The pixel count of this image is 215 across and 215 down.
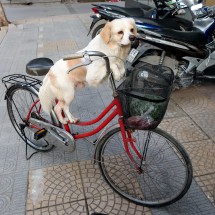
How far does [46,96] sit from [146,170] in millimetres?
1184

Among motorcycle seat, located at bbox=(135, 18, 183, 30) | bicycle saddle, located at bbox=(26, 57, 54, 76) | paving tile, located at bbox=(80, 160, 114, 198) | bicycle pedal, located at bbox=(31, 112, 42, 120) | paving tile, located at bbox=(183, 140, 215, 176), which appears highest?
bicycle saddle, located at bbox=(26, 57, 54, 76)

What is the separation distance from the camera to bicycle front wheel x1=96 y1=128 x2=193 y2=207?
231 cm

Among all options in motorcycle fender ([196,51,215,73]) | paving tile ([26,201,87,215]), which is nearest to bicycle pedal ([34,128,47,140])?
paving tile ([26,201,87,215])

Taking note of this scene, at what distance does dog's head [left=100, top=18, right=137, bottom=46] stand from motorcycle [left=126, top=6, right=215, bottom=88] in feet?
6.16

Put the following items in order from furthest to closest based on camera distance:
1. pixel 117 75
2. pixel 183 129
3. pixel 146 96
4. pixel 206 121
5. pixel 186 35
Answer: pixel 186 35
pixel 206 121
pixel 183 129
pixel 117 75
pixel 146 96

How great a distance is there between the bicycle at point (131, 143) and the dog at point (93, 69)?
87 millimetres

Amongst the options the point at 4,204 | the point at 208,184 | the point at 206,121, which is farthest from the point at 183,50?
the point at 4,204

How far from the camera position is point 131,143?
2.34 metres

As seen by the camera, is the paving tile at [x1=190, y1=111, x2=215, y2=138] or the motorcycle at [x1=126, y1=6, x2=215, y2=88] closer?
the paving tile at [x1=190, y1=111, x2=215, y2=138]

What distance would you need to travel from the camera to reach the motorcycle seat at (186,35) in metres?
3.86

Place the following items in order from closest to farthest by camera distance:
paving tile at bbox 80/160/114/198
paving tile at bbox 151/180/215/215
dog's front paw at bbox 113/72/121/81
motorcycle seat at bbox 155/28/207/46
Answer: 1. dog's front paw at bbox 113/72/121/81
2. paving tile at bbox 151/180/215/215
3. paving tile at bbox 80/160/114/198
4. motorcycle seat at bbox 155/28/207/46

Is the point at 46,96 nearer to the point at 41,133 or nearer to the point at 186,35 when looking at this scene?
the point at 41,133

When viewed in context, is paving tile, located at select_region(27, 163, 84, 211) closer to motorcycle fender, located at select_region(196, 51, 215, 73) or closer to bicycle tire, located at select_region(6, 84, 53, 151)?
bicycle tire, located at select_region(6, 84, 53, 151)

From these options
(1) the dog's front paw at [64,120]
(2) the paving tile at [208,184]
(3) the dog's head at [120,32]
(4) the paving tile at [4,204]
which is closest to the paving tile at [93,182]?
(1) the dog's front paw at [64,120]
